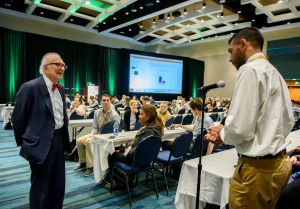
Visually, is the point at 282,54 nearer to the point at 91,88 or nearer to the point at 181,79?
the point at 181,79

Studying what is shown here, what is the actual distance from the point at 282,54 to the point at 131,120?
13.1m

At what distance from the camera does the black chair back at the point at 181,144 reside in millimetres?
3467

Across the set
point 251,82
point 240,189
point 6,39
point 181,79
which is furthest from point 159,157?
point 181,79

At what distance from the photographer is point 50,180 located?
232cm

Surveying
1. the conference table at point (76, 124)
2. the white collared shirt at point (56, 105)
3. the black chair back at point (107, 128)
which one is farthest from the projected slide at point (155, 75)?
the white collared shirt at point (56, 105)

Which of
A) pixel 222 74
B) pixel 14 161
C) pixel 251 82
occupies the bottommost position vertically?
pixel 14 161

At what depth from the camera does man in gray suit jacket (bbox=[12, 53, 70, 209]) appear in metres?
2.12

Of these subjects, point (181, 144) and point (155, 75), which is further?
point (155, 75)

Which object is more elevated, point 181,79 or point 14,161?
point 181,79

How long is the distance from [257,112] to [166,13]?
1289cm

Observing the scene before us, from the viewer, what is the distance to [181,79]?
1795cm

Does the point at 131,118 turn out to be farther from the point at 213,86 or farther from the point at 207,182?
the point at 213,86

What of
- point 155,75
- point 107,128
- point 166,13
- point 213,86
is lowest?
point 107,128

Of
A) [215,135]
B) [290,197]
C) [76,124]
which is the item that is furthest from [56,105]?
[76,124]
